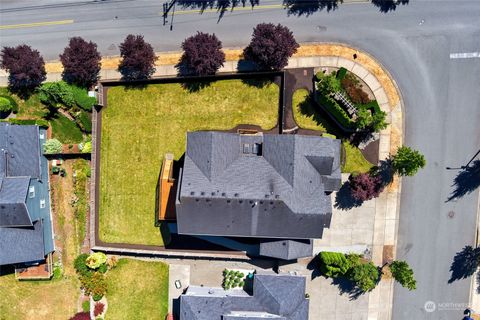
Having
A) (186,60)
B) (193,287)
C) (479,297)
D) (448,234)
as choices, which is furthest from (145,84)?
(479,297)

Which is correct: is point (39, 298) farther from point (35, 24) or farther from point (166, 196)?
point (35, 24)

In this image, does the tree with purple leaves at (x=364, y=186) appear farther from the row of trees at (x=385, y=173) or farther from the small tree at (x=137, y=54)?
the small tree at (x=137, y=54)

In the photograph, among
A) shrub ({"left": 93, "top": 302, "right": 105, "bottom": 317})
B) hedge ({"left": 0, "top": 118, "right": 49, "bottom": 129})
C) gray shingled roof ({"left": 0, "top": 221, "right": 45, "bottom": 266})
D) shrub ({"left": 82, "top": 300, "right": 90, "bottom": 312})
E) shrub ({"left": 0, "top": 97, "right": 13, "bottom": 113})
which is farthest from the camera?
shrub ({"left": 82, "top": 300, "right": 90, "bottom": 312})

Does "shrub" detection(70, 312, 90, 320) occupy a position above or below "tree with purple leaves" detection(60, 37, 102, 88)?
below

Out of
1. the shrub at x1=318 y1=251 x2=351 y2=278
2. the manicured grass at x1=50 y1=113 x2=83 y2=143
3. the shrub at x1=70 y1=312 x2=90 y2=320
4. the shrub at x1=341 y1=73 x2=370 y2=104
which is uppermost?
the shrub at x1=341 y1=73 x2=370 y2=104

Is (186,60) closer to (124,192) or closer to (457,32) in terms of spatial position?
(124,192)

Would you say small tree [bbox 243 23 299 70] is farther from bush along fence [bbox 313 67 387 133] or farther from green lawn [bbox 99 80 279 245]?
bush along fence [bbox 313 67 387 133]

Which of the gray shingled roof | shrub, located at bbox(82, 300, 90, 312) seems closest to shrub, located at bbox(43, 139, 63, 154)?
the gray shingled roof

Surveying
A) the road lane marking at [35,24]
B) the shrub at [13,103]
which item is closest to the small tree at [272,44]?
the road lane marking at [35,24]

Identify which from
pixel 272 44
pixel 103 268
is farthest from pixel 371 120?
pixel 103 268
